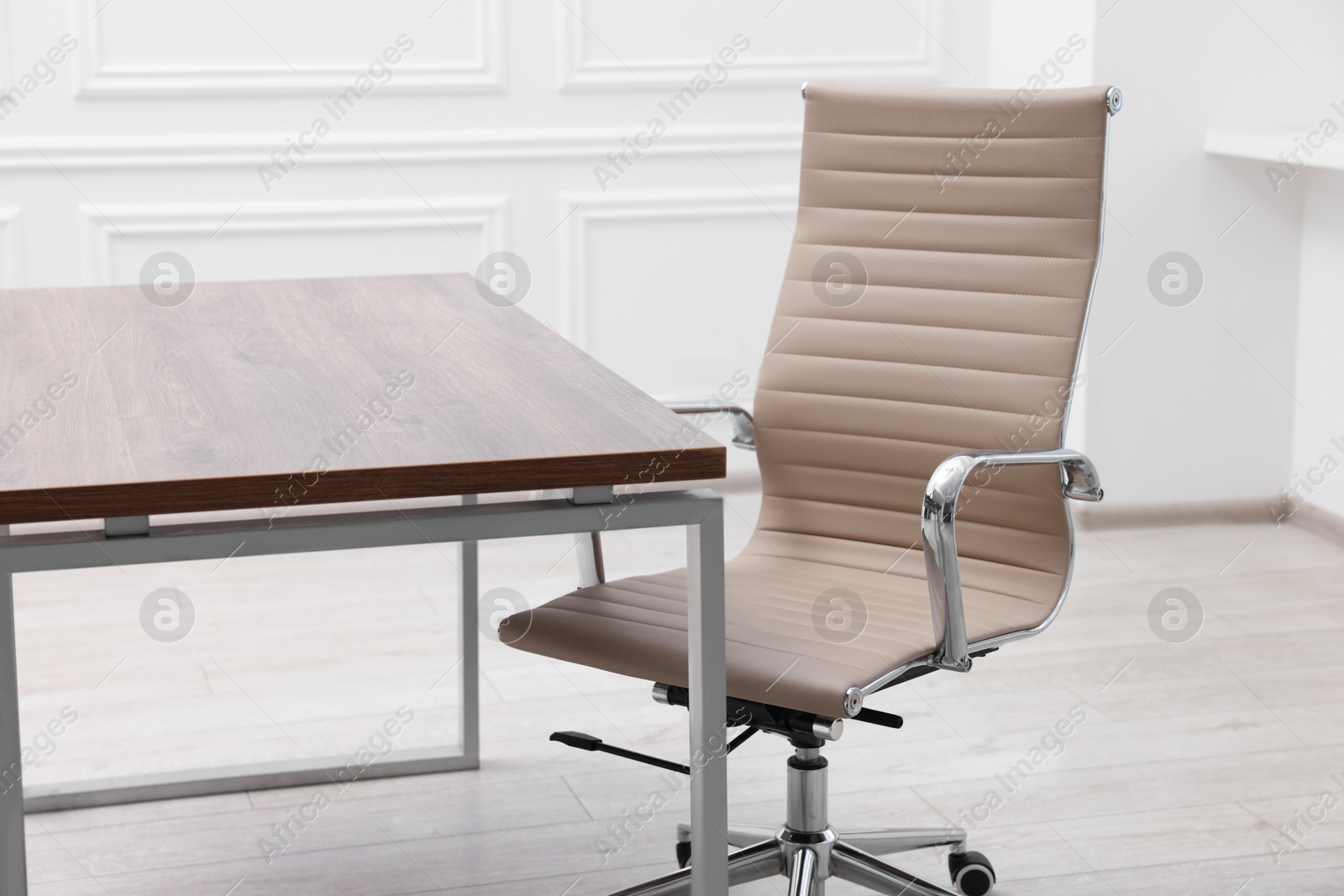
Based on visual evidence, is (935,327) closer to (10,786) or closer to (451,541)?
(451,541)

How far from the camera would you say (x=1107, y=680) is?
2861 millimetres

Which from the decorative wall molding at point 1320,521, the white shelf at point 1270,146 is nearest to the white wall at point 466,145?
the white shelf at point 1270,146

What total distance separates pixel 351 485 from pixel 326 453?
78mm

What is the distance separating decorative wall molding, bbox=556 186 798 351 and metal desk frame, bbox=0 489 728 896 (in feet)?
8.31

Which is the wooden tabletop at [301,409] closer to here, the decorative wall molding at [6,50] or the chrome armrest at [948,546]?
the chrome armrest at [948,546]

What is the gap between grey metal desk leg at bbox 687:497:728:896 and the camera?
1437 mm

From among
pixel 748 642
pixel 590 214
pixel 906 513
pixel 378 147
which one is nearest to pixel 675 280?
pixel 590 214

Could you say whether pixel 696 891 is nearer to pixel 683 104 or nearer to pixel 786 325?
pixel 786 325

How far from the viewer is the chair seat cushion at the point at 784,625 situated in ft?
5.36

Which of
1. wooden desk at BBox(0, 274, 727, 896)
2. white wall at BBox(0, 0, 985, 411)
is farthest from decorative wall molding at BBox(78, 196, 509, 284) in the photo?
wooden desk at BBox(0, 274, 727, 896)

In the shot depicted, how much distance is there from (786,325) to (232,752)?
1237 millimetres

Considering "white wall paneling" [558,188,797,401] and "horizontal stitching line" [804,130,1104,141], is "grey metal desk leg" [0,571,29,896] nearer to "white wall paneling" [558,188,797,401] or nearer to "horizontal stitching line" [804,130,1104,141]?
"horizontal stitching line" [804,130,1104,141]

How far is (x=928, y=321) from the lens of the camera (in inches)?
79.1

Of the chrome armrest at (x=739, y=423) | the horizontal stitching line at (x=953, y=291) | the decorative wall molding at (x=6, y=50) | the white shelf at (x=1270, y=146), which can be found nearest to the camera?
the horizontal stitching line at (x=953, y=291)
